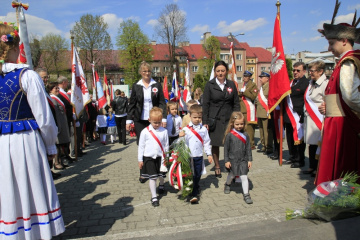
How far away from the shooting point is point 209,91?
229 inches

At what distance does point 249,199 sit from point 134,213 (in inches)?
70.0

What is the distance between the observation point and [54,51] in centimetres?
5319

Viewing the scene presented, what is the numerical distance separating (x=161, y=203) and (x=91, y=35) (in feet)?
163

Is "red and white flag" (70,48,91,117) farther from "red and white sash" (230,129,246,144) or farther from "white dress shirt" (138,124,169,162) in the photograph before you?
"red and white sash" (230,129,246,144)

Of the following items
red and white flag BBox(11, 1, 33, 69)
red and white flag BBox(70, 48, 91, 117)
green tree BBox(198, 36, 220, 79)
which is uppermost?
green tree BBox(198, 36, 220, 79)

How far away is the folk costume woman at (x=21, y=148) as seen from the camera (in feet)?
8.64

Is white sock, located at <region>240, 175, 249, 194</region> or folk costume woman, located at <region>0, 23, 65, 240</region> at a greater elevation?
folk costume woman, located at <region>0, 23, 65, 240</region>

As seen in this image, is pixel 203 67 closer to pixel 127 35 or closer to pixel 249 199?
pixel 127 35

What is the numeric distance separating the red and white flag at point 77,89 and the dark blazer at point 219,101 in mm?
4038

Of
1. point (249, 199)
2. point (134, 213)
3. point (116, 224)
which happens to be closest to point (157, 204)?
point (134, 213)

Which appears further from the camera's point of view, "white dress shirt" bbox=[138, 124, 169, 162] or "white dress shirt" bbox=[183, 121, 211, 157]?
"white dress shirt" bbox=[183, 121, 211, 157]

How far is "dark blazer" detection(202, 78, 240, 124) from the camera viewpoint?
573 cm

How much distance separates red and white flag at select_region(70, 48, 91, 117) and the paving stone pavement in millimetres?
2015

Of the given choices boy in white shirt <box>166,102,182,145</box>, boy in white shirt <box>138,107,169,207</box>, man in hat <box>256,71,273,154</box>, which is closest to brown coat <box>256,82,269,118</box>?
man in hat <box>256,71,273,154</box>
